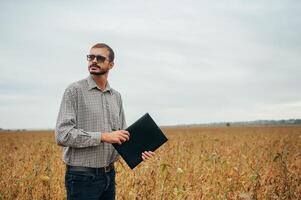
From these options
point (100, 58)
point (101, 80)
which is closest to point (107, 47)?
point (100, 58)

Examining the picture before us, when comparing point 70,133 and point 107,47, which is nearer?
point 70,133

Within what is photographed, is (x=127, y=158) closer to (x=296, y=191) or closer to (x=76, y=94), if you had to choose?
(x=76, y=94)

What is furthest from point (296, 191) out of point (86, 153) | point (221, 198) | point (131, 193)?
point (86, 153)

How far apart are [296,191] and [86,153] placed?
3917 mm

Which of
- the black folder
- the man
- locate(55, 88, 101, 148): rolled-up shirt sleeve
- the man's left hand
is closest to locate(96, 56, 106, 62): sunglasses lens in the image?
the man

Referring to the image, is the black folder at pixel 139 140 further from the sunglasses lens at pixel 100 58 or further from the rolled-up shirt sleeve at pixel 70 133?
the sunglasses lens at pixel 100 58

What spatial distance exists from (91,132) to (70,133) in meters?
0.19

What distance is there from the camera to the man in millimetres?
3291

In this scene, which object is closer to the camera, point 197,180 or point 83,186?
point 83,186

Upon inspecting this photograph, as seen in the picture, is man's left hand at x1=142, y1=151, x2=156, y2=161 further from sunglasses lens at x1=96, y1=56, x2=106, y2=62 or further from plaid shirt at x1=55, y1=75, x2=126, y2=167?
sunglasses lens at x1=96, y1=56, x2=106, y2=62

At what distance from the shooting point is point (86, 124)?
11.4 feet

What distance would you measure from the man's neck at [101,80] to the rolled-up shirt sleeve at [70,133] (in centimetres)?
35

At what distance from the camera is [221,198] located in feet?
17.3

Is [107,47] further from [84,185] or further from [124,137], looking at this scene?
[84,185]
